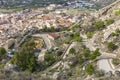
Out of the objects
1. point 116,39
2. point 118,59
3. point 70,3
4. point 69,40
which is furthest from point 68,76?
point 70,3

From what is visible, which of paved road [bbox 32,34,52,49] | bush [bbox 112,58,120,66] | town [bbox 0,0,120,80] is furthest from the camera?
paved road [bbox 32,34,52,49]

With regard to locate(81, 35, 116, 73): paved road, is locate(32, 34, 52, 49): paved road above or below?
below

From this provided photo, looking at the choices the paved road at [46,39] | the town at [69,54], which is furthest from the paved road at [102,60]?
the paved road at [46,39]

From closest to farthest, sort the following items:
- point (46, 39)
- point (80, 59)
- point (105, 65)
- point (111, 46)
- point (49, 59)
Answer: point (105, 65)
point (80, 59)
point (111, 46)
point (49, 59)
point (46, 39)

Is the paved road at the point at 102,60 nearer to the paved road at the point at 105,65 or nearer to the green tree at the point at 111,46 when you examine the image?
the paved road at the point at 105,65

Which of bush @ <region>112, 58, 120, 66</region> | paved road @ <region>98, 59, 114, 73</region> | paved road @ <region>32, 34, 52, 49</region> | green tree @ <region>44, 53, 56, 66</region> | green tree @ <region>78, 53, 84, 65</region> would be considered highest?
bush @ <region>112, 58, 120, 66</region>

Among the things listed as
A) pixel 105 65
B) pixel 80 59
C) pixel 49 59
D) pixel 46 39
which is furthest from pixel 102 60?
pixel 46 39

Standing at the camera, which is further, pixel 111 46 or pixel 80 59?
pixel 111 46

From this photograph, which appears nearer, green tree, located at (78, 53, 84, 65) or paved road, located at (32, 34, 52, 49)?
green tree, located at (78, 53, 84, 65)

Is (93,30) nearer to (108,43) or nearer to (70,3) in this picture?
(108,43)

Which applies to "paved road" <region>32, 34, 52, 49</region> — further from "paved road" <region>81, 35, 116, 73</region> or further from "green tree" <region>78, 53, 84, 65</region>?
"green tree" <region>78, 53, 84, 65</region>

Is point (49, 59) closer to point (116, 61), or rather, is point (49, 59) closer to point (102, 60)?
point (102, 60)

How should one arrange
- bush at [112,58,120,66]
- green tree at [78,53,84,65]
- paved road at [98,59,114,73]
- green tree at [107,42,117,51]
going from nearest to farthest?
paved road at [98,59,114,73] < bush at [112,58,120,66] < green tree at [78,53,84,65] < green tree at [107,42,117,51]

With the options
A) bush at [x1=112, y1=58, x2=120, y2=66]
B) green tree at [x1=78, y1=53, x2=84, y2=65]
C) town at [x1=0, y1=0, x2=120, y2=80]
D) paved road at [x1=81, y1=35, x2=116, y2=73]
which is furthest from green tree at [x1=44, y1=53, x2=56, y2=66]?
bush at [x1=112, y1=58, x2=120, y2=66]
